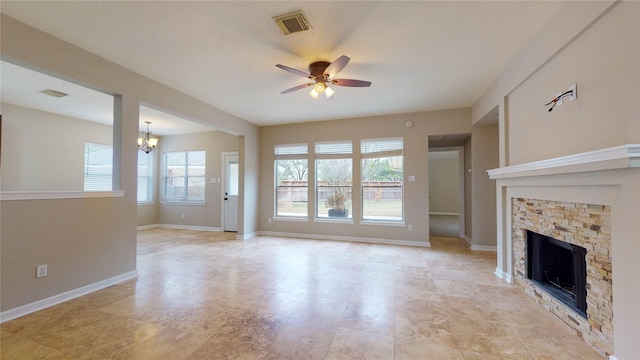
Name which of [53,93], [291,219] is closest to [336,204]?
[291,219]

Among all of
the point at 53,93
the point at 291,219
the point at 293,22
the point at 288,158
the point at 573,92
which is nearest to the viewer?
the point at 573,92

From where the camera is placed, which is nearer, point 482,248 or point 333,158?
point 482,248

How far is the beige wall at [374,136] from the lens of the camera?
17.2ft

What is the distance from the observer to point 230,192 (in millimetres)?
7055

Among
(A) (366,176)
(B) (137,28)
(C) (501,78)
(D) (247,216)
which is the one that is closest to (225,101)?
(B) (137,28)

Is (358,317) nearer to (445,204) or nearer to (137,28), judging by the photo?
(137,28)

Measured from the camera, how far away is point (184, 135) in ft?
24.8

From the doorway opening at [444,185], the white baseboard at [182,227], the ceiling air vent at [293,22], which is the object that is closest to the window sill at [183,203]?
the white baseboard at [182,227]

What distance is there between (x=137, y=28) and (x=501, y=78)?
4.45 metres

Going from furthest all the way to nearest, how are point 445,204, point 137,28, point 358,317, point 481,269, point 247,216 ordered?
point 445,204
point 247,216
point 481,269
point 137,28
point 358,317

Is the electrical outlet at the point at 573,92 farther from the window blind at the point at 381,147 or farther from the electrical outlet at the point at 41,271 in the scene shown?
the electrical outlet at the point at 41,271

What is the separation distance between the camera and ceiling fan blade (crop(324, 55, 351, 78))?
2623 mm

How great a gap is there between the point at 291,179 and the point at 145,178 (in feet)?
15.0

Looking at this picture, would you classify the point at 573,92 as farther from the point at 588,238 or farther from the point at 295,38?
the point at 295,38
